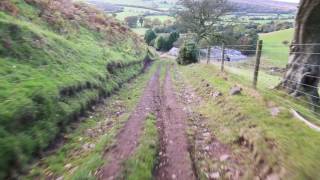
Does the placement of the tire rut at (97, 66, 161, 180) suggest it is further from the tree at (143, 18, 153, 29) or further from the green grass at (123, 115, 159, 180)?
the tree at (143, 18, 153, 29)

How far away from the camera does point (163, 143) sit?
28.6ft

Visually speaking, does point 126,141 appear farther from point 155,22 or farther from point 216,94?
point 155,22

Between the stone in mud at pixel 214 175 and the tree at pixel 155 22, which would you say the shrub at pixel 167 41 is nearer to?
the tree at pixel 155 22

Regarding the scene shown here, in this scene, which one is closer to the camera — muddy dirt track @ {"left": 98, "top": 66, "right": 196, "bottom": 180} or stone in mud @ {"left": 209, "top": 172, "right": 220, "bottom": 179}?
muddy dirt track @ {"left": 98, "top": 66, "right": 196, "bottom": 180}

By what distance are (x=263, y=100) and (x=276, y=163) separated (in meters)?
4.35

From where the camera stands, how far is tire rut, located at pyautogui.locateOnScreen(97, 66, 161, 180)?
22.6 ft

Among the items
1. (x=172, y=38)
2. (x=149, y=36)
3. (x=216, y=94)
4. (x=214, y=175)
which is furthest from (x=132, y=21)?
(x=214, y=175)

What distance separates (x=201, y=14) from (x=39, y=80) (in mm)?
43899

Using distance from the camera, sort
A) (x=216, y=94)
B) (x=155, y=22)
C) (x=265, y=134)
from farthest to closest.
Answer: (x=155, y=22), (x=216, y=94), (x=265, y=134)

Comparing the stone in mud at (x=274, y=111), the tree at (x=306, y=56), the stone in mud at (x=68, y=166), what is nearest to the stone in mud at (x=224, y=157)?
the stone in mud at (x=274, y=111)

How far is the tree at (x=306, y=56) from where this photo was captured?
1280 centimetres

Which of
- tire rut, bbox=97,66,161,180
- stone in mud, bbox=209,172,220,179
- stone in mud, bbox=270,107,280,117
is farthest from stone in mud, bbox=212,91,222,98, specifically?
stone in mud, bbox=209,172,220,179

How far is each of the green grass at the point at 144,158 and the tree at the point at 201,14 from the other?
4320 cm

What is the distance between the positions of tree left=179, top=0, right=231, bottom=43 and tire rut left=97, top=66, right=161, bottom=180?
38743mm
